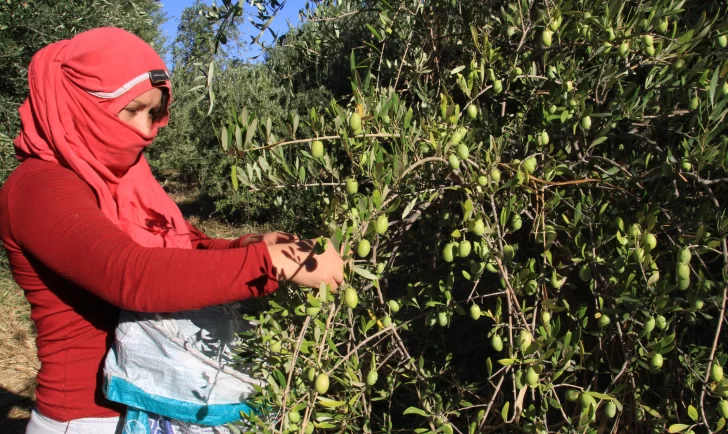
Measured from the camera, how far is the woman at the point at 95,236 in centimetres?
118

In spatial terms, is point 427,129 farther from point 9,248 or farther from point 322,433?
point 9,248

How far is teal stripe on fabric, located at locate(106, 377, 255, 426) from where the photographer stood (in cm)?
129

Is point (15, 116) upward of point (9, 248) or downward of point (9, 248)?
upward

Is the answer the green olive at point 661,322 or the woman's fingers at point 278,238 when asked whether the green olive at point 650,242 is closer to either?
the green olive at point 661,322

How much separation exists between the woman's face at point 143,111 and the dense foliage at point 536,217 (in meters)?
0.33

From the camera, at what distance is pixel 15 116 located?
5.00 m

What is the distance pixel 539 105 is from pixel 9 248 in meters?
1.35

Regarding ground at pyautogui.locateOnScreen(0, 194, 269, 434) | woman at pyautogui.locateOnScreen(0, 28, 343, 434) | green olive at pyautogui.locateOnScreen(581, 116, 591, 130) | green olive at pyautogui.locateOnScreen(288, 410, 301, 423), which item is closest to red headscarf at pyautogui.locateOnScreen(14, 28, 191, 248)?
woman at pyautogui.locateOnScreen(0, 28, 343, 434)

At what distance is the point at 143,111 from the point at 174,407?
2.44 feet

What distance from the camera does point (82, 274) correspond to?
1.21 metres

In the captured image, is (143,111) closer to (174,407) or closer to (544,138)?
(174,407)

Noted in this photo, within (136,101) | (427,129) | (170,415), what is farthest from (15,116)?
(427,129)

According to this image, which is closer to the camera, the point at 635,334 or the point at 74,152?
the point at 635,334

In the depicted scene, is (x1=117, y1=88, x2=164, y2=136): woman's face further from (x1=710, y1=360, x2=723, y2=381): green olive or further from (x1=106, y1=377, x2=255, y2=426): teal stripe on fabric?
(x1=710, y1=360, x2=723, y2=381): green olive
